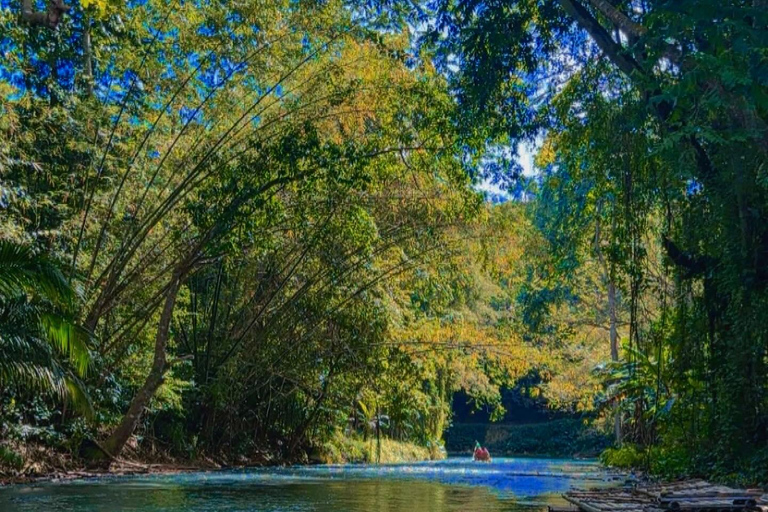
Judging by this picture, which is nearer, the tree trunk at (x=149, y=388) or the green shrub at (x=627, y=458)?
the tree trunk at (x=149, y=388)

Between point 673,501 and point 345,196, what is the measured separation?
7066 millimetres

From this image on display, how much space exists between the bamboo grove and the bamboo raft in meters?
1.58

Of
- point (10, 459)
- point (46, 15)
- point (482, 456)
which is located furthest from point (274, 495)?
point (482, 456)

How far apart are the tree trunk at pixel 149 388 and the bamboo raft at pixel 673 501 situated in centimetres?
667

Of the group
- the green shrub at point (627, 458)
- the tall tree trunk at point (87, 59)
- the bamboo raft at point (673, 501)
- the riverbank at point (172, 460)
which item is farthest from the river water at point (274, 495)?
the tall tree trunk at point (87, 59)

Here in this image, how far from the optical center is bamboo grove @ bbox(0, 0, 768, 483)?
715 cm

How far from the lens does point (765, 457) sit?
7.31m

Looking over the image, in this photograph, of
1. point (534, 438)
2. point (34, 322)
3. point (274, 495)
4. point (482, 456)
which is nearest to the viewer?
point (34, 322)

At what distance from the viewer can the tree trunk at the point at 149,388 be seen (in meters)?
11.2

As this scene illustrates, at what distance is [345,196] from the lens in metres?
11.2

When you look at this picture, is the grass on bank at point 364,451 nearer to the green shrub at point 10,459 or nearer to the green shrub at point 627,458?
the green shrub at point 627,458

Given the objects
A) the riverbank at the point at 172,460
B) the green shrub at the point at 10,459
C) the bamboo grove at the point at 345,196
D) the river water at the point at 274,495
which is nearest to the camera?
the river water at the point at 274,495

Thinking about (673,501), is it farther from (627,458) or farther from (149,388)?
(627,458)

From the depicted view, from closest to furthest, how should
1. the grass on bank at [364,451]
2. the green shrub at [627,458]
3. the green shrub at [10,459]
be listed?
the green shrub at [10,459] → the green shrub at [627,458] → the grass on bank at [364,451]
